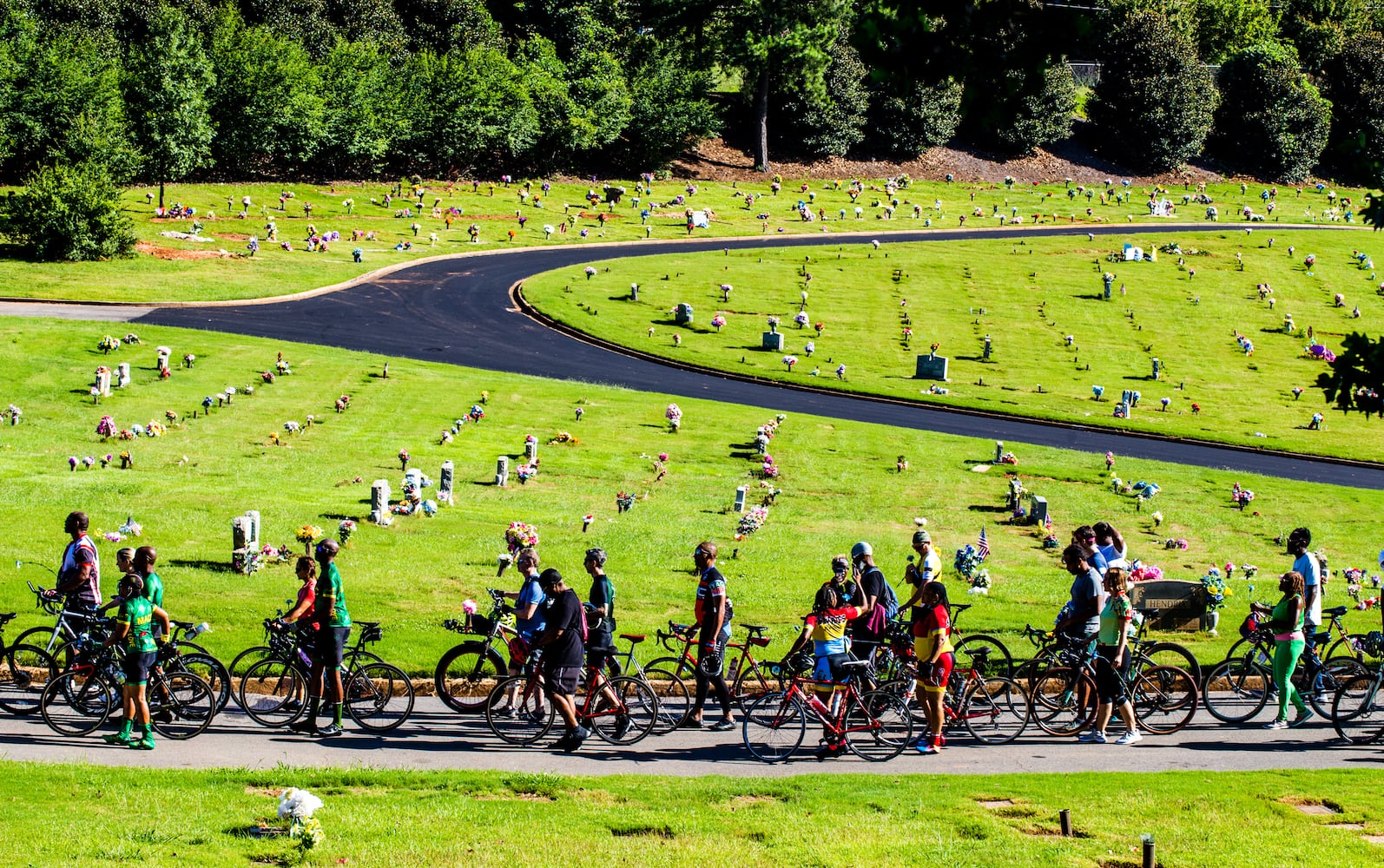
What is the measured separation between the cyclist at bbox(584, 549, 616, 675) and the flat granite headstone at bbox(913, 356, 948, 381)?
36.2 metres

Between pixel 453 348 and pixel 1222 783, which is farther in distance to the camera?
pixel 453 348

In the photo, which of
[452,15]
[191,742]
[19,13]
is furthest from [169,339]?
[452,15]

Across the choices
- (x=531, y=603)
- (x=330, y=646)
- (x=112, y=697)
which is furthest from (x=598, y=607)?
(x=112, y=697)

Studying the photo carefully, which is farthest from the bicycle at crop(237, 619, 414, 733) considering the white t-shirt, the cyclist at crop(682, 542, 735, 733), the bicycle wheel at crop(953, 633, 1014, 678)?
the white t-shirt

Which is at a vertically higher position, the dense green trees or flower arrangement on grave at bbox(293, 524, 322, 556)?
the dense green trees

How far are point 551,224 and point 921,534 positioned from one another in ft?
207

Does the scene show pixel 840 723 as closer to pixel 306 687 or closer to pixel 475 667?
pixel 475 667

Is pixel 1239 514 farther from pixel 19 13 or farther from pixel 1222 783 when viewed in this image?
pixel 19 13

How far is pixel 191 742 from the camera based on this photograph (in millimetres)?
14508

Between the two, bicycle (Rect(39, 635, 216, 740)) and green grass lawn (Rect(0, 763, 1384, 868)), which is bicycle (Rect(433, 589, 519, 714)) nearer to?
green grass lawn (Rect(0, 763, 1384, 868))

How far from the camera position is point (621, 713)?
1523 centimetres

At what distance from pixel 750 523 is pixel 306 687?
13498mm

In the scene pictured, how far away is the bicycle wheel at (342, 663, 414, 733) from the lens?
15.4m

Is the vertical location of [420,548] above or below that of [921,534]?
below
